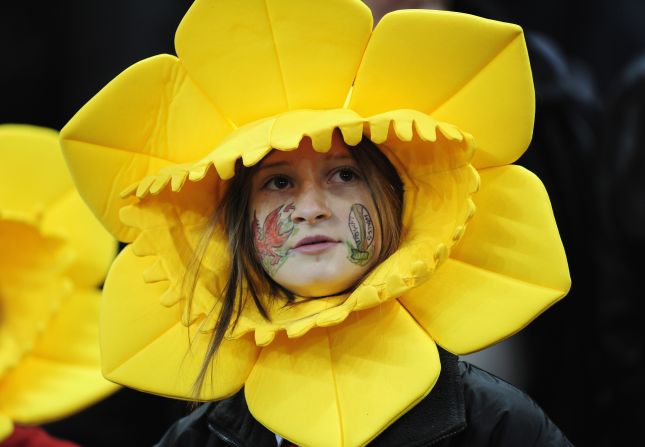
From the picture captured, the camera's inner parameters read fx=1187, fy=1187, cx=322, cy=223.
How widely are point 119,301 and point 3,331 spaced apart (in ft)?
1.32

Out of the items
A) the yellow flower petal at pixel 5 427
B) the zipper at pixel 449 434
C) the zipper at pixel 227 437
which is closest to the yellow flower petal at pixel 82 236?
the yellow flower petal at pixel 5 427

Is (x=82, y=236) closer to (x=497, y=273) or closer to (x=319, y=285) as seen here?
(x=319, y=285)

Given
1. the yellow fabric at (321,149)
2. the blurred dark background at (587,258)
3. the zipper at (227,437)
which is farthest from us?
the blurred dark background at (587,258)

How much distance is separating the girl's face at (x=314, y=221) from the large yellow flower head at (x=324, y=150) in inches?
1.4

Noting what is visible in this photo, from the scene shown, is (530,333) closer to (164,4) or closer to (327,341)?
(327,341)

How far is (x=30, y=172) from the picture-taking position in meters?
1.87

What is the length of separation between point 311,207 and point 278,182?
7 centimetres

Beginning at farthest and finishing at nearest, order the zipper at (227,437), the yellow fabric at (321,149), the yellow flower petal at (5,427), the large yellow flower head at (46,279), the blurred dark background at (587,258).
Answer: the blurred dark background at (587,258) < the large yellow flower head at (46,279) < the yellow flower petal at (5,427) < the zipper at (227,437) < the yellow fabric at (321,149)

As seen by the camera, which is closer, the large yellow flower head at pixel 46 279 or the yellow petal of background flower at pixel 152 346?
the yellow petal of background flower at pixel 152 346

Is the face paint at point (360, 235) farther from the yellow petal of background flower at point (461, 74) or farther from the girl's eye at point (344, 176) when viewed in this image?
the yellow petal of background flower at point (461, 74)

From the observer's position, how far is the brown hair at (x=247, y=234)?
4.76 feet

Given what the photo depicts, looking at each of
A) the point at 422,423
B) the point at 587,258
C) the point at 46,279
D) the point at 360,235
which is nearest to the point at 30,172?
the point at 46,279

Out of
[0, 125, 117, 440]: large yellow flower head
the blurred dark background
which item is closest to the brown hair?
[0, 125, 117, 440]: large yellow flower head

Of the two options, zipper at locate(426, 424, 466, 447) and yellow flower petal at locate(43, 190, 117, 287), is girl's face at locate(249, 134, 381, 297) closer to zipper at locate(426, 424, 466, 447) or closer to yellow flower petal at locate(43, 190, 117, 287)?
zipper at locate(426, 424, 466, 447)
